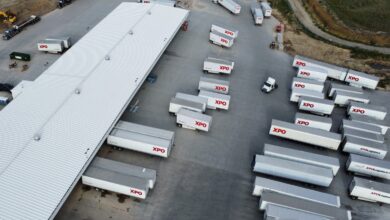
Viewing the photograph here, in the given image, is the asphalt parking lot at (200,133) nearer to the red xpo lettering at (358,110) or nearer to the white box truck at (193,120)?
the white box truck at (193,120)

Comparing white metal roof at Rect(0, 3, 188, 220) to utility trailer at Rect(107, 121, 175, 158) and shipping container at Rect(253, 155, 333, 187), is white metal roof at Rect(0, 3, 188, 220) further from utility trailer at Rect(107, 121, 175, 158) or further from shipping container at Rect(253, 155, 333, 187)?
shipping container at Rect(253, 155, 333, 187)

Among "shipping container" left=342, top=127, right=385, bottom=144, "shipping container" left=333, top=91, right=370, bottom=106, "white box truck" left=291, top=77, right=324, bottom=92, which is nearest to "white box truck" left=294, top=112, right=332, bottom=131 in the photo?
"shipping container" left=342, top=127, right=385, bottom=144

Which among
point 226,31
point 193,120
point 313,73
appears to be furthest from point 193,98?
point 226,31

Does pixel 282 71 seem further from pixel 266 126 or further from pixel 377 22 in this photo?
pixel 377 22

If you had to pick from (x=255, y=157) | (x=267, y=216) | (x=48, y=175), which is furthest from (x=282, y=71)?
(x=48, y=175)

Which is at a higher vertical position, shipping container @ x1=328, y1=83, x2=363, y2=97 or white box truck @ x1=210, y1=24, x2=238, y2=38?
white box truck @ x1=210, y1=24, x2=238, y2=38

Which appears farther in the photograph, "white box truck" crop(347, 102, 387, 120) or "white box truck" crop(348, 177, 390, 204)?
"white box truck" crop(347, 102, 387, 120)
